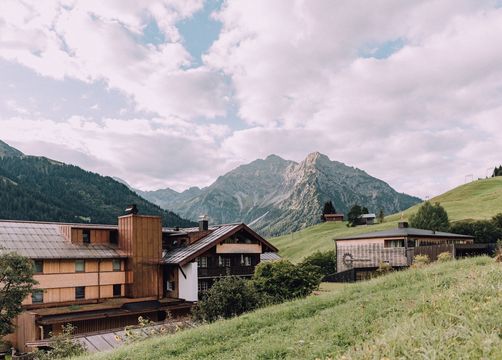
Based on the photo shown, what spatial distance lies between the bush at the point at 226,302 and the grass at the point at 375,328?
5.42 meters

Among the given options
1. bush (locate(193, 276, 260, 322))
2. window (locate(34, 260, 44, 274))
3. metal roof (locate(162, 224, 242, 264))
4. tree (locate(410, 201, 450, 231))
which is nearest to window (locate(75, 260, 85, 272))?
window (locate(34, 260, 44, 274))

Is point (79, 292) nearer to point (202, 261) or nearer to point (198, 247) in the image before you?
point (198, 247)

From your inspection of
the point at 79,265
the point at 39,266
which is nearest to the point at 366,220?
the point at 79,265

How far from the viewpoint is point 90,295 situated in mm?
39688

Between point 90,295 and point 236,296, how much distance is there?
23797mm

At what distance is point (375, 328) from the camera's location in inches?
419

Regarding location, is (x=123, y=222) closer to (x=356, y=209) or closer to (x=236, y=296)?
(x=236, y=296)

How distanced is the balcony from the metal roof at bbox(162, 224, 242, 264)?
237 centimetres

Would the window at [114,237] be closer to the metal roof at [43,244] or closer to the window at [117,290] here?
the metal roof at [43,244]

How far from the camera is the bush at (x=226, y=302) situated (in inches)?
847

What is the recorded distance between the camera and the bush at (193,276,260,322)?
21.5 meters

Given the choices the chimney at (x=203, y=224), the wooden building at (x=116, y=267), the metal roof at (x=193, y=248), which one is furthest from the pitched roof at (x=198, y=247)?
the chimney at (x=203, y=224)

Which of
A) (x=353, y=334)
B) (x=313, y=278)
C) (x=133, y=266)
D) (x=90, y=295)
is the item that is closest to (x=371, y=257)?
(x=313, y=278)

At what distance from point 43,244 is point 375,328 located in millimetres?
36090
